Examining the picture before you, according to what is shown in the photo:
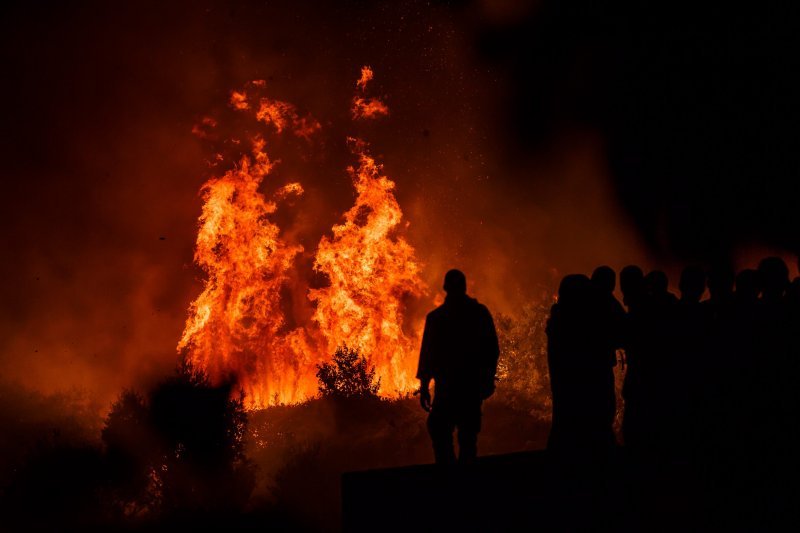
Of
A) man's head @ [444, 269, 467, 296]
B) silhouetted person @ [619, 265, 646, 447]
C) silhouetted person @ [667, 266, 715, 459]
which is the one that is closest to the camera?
silhouetted person @ [667, 266, 715, 459]

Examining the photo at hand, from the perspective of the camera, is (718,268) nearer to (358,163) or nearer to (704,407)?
(704,407)

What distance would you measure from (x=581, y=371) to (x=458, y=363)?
4.49ft

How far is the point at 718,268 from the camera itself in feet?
18.2

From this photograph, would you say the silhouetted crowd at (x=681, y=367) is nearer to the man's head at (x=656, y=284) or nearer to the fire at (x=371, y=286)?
the man's head at (x=656, y=284)

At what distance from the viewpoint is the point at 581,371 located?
486 centimetres

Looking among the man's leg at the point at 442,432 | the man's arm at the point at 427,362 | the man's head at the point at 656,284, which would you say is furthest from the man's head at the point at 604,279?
the man's leg at the point at 442,432

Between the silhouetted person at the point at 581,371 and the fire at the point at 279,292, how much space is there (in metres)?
11.3

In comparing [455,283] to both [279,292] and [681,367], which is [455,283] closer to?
[681,367]

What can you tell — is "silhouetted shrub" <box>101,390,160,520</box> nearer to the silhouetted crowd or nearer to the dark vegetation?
the dark vegetation

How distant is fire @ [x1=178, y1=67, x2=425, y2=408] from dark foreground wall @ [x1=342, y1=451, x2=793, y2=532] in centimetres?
1177

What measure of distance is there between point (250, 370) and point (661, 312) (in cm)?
1367

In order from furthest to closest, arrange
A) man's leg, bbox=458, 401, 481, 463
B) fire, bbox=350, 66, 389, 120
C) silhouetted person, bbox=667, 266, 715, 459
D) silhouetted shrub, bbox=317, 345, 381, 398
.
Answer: fire, bbox=350, 66, 389, 120, silhouetted shrub, bbox=317, 345, 381, 398, man's leg, bbox=458, 401, 481, 463, silhouetted person, bbox=667, 266, 715, 459

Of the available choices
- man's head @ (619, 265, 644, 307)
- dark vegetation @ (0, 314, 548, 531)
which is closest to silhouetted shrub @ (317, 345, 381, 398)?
dark vegetation @ (0, 314, 548, 531)

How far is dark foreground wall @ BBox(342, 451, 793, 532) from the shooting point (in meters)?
3.86
